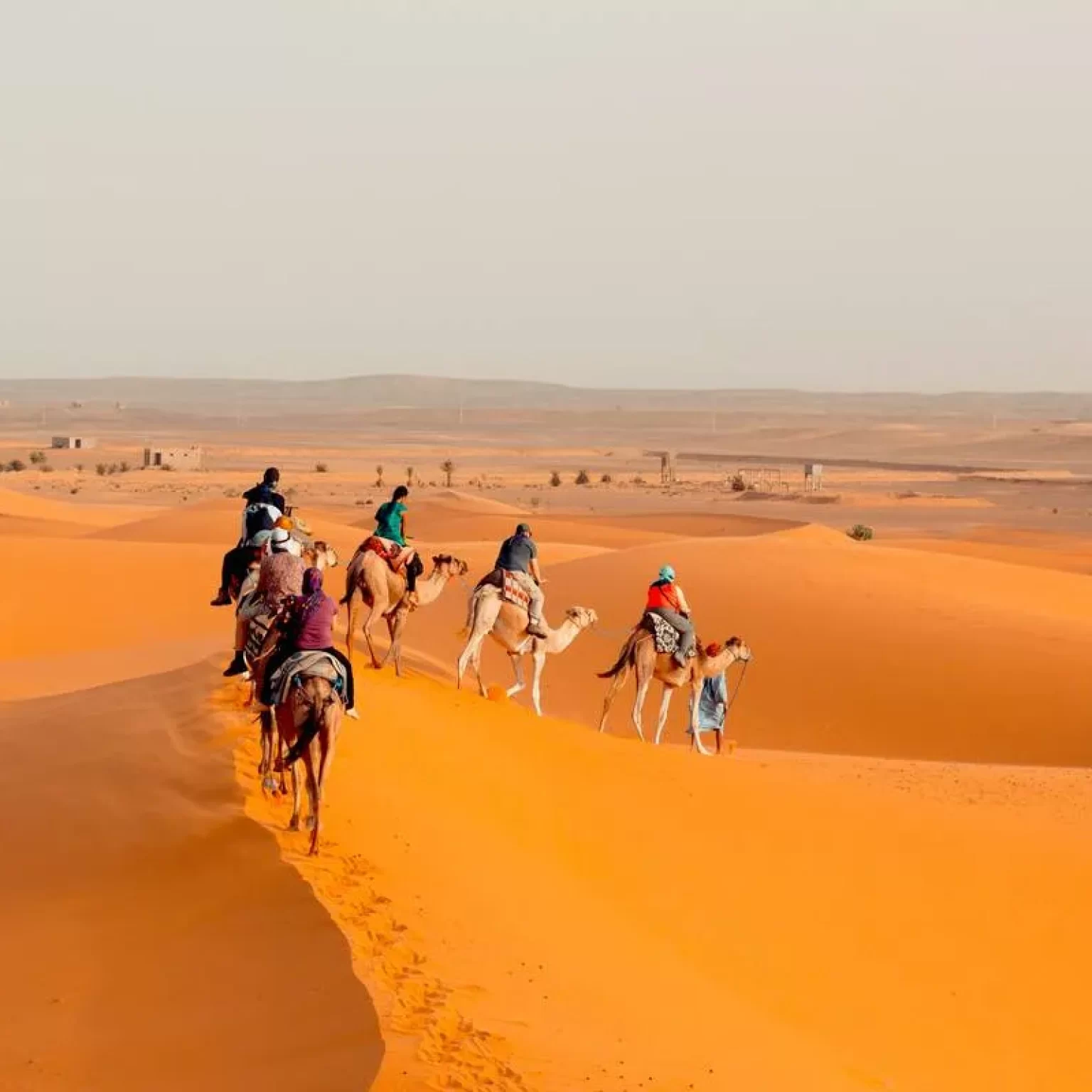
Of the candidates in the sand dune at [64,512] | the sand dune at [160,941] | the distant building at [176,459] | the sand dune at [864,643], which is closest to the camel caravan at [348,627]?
the sand dune at [160,941]

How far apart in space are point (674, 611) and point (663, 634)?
1.08 feet

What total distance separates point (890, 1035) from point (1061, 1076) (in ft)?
3.80

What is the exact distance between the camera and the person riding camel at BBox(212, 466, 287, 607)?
1562 centimetres

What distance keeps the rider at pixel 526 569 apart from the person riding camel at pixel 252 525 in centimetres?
351

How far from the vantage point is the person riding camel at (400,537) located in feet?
59.3

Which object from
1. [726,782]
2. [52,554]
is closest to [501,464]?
[52,554]

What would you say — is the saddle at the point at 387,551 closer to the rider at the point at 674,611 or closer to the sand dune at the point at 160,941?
the sand dune at the point at 160,941

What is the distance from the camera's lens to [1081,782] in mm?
21281

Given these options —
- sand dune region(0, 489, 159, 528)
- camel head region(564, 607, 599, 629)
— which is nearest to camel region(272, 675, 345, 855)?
camel head region(564, 607, 599, 629)

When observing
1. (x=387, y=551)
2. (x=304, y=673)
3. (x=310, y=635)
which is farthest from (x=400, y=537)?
(x=304, y=673)

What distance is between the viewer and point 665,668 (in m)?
21.7

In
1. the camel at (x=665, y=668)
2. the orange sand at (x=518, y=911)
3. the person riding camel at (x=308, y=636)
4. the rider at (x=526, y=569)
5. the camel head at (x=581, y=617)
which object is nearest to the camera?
the orange sand at (x=518, y=911)

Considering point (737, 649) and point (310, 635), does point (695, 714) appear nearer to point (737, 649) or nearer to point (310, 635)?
point (737, 649)

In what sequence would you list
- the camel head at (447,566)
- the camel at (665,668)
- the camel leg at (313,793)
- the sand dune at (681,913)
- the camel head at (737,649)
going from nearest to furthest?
the sand dune at (681,913) < the camel leg at (313,793) < the camel head at (447,566) < the camel at (665,668) < the camel head at (737,649)
